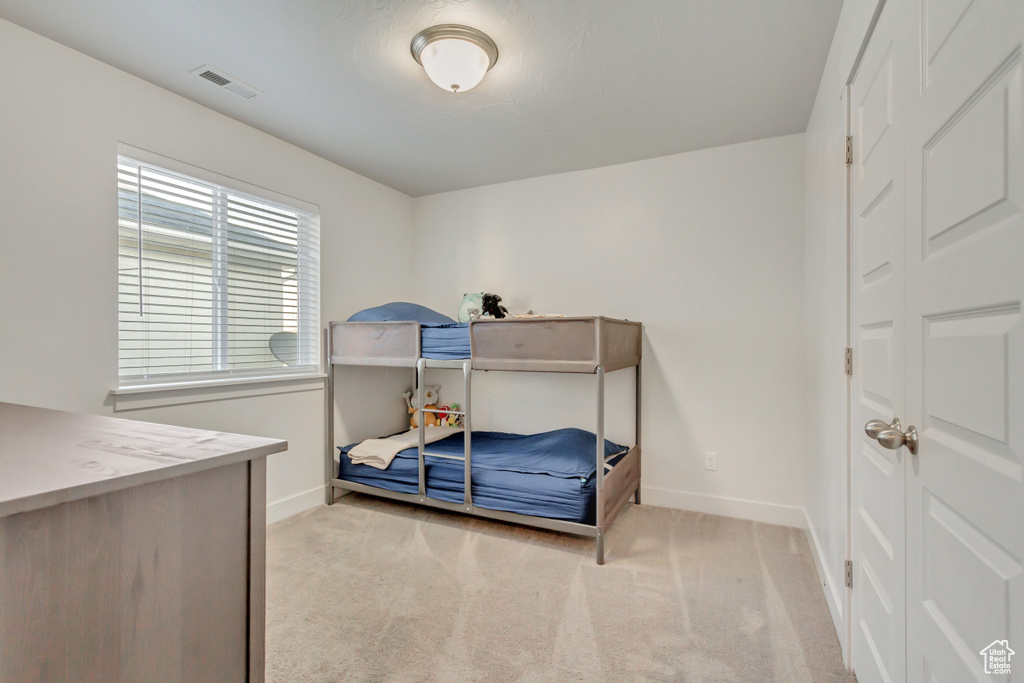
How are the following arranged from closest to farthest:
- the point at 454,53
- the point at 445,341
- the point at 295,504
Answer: the point at 454,53 → the point at 445,341 → the point at 295,504

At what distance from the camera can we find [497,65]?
81.3 inches

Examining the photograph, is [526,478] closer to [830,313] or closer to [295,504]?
[295,504]

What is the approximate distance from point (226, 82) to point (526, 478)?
8.18 feet

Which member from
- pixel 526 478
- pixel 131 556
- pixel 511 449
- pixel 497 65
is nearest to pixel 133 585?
pixel 131 556

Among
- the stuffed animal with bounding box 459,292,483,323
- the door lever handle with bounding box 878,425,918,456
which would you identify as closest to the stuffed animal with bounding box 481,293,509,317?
the stuffed animal with bounding box 459,292,483,323

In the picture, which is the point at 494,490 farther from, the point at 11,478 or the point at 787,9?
the point at 787,9

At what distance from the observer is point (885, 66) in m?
1.24

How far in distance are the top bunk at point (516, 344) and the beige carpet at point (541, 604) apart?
976 mm

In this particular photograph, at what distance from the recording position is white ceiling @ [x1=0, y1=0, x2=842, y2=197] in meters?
1.74

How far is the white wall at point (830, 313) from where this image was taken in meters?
1.68

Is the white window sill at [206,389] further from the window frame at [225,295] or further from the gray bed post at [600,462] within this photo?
the gray bed post at [600,462]

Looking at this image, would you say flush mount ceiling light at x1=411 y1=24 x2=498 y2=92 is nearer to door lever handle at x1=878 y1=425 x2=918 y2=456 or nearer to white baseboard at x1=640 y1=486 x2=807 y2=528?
door lever handle at x1=878 y1=425 x2=918 y2=456

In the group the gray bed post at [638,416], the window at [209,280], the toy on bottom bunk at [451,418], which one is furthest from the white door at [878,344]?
the window at [209,280]

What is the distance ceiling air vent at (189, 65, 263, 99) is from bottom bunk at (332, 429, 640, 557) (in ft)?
7.08
